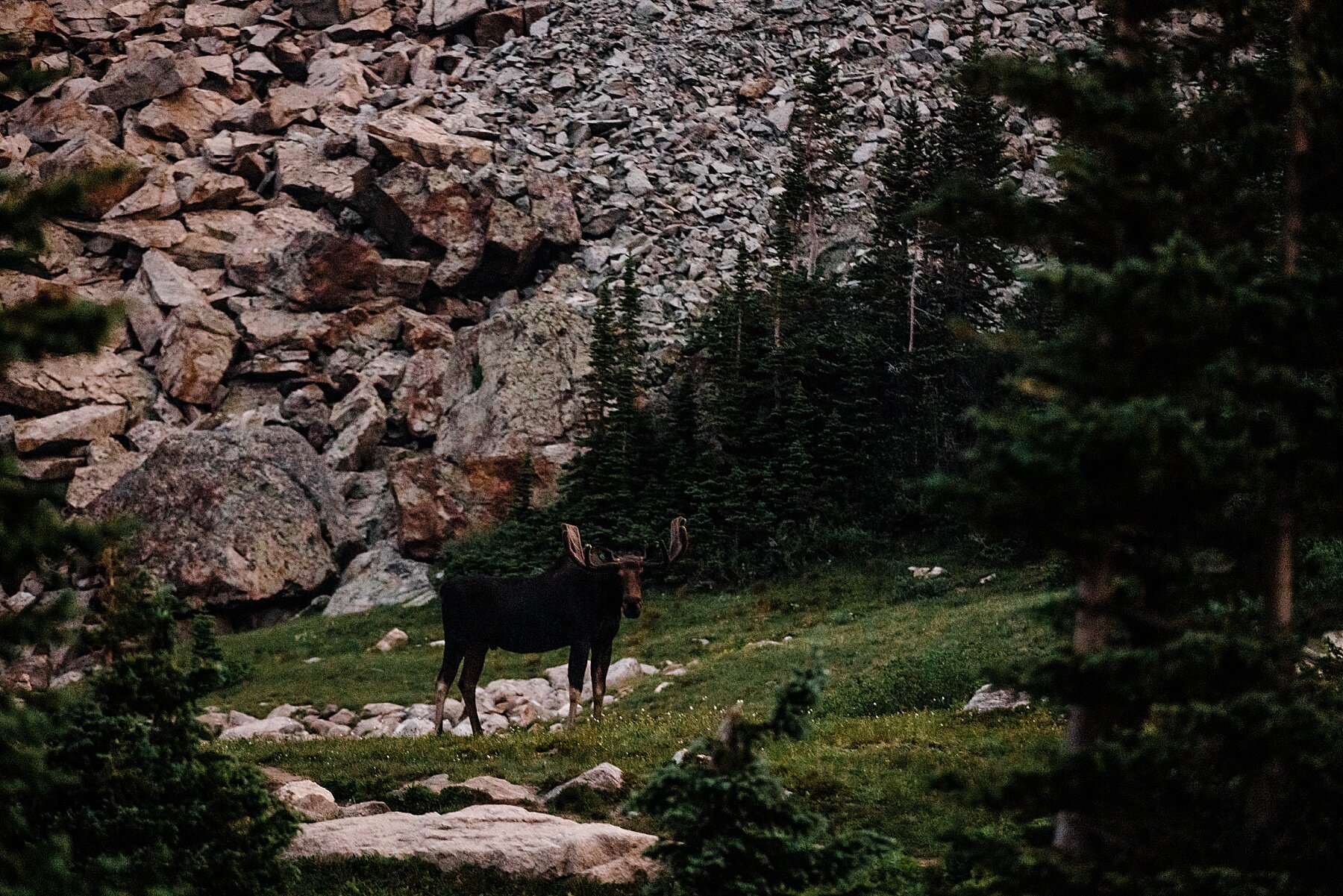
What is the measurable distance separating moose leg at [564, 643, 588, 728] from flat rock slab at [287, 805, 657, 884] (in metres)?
7.45

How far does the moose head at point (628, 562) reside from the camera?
20484mm

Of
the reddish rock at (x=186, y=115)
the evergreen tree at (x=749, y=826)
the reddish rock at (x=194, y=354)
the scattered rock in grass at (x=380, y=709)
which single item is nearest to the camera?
the evergreen tree at (x=749, y=826)

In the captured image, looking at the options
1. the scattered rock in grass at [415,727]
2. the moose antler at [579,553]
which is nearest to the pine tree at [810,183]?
the moose antler at [579,553]

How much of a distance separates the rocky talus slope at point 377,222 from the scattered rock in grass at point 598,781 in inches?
1173

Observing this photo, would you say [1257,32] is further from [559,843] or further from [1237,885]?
[559,843]

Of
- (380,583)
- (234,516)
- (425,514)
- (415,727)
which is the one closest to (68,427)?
(234,516)

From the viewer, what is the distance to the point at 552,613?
2191cm

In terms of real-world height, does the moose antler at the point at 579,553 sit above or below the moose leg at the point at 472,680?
above

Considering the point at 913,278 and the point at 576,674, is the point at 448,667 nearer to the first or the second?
the point at 576,674

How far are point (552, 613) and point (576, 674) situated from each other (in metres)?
1.56

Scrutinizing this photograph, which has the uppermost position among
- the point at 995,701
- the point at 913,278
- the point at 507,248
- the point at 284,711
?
the point at 507,248

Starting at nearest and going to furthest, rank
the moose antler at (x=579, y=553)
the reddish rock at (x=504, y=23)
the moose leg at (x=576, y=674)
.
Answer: the moose leg at (x=576, y=674), the moose antler at (x=579, y=553), the reddish rock at (x=504, y=23)

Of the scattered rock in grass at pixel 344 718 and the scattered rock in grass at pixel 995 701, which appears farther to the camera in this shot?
the scattered rock in grass at pixel 344 718

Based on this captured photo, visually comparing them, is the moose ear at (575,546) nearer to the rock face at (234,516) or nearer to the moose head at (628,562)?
the moose head at (628,562)
